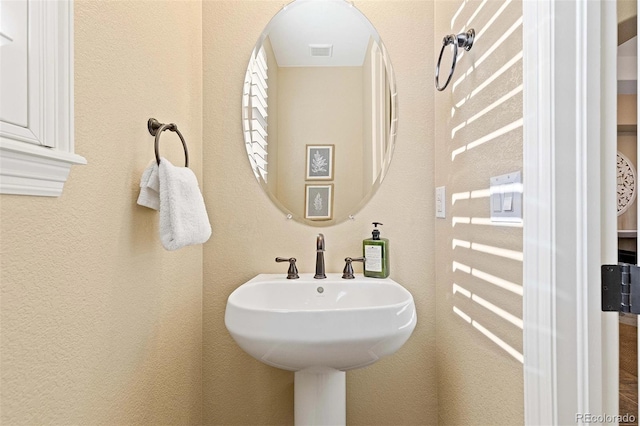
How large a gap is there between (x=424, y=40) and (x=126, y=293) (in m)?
1.43

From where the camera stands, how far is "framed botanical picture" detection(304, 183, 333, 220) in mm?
1571

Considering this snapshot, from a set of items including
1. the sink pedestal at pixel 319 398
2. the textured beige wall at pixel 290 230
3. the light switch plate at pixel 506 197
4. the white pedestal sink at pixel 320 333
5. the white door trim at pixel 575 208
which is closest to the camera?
the white door trim at pixel 575 208

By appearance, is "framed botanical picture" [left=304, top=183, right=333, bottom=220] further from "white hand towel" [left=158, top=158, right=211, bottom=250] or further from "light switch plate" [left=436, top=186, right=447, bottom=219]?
"white hand towel" [left=158, top=158, right=211, bottom=250]

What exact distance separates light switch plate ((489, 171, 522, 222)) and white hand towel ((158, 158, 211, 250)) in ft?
2.77

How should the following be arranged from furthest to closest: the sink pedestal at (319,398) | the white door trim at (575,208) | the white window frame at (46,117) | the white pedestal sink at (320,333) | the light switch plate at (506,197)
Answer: the sink pedestal at (319,398), the white pedestal sink at (320,333), the light switch plate at (506,197), the white door trim at (575,208), the white window frame at (46,117)

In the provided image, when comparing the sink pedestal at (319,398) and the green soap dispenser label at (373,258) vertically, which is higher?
the green soap dispenser label at (373,258)

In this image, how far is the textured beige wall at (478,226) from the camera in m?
0.94

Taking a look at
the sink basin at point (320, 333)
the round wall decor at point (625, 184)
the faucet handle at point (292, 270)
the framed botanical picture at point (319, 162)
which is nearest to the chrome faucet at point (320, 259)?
the faucet handle at point (292, 270)

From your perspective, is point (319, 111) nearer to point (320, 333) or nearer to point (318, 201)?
point (318, 201)

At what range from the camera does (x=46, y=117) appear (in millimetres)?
697

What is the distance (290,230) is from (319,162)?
307 mm

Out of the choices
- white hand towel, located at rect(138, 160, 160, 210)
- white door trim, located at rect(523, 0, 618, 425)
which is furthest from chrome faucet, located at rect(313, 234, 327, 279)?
white door trim, located at rect(523, 0, 618, 425)

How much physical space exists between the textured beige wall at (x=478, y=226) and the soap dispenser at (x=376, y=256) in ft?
0.72

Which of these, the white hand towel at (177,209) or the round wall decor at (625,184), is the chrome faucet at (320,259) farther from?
the round wall decor at (625,184)
